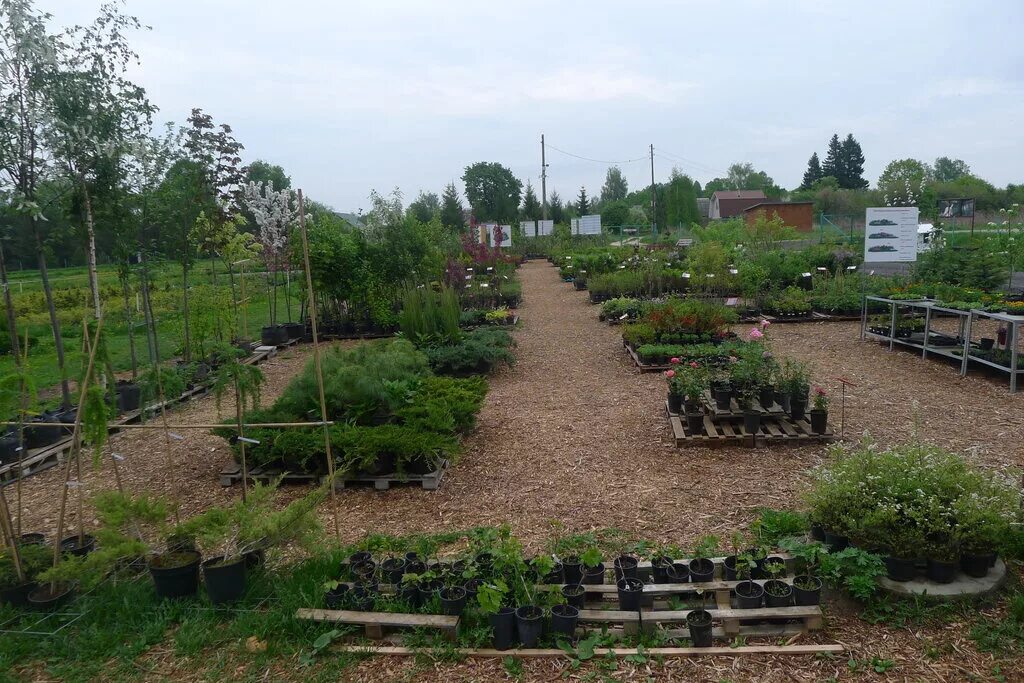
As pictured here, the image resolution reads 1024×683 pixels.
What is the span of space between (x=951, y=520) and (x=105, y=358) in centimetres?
514

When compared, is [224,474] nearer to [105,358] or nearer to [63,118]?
[105,358]

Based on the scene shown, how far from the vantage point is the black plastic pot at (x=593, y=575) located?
11.3ft

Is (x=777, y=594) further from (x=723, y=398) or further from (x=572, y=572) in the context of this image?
(x=723, y=398)

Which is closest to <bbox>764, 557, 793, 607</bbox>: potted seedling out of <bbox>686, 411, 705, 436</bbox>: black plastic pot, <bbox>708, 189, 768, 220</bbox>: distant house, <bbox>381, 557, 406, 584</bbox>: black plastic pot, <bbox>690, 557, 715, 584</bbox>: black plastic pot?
<bbox>690, 557, 715, 584</bbox>: black plastic pot

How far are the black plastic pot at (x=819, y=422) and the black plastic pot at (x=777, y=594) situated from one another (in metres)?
3.01

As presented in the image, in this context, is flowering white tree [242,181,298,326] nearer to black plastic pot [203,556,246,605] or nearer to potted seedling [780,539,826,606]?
black plastic pot [203,556,246,605]

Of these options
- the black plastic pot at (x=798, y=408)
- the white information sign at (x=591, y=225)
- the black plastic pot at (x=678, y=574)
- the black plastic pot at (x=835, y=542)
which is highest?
the white information sign at (x=591, y=225)

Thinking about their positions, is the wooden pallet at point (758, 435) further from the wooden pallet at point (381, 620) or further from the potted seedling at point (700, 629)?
the wooden pallet at point (381, 620)

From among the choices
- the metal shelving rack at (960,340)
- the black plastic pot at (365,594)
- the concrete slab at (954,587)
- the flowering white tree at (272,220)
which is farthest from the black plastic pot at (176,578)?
the flowering white tree at (272,220)

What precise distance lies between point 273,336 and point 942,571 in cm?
1128

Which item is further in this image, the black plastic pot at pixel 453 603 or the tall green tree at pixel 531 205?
the tall green tree at pixel 531 205

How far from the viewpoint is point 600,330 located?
42.8 ft

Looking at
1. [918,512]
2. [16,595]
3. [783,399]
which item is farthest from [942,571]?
[16,595]

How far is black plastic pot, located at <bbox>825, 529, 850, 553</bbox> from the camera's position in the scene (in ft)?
11.8
